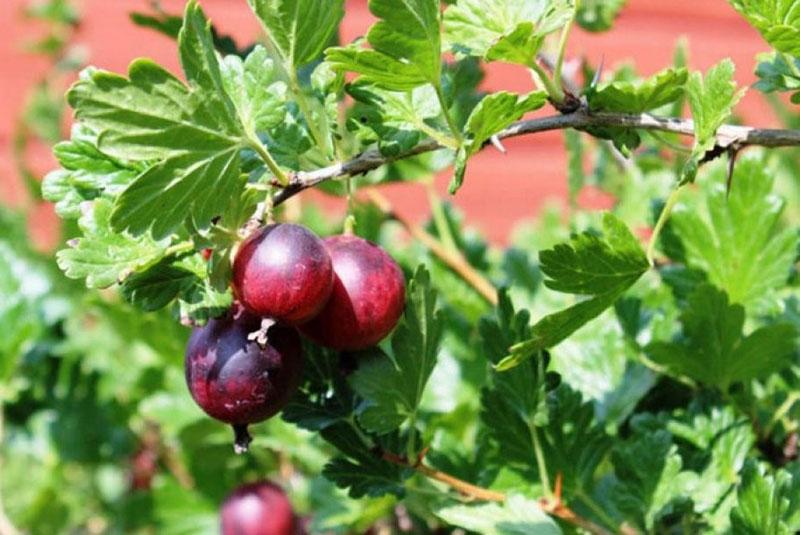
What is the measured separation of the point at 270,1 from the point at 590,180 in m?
0.85

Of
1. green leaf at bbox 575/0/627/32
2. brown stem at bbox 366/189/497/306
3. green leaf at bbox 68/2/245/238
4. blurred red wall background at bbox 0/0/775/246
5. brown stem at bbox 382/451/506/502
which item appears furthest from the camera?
blurred red wall background at bbox 0/0/775/246

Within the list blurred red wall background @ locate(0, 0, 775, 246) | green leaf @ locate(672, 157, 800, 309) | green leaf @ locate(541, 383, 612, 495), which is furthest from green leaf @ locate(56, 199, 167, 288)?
blurred red wall background @ locate(0, 0, 775, 246)

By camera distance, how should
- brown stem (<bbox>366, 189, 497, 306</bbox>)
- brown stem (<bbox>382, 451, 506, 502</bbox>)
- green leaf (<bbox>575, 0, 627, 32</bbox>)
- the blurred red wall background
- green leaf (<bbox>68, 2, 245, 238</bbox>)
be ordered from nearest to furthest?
1. green leaf (<bbox>68, 2, 245, 238</bbox>)
2. brown stem (<bbox>382, 451, 506, 502</bbox>)
3. green leaf (<bbox>575, 0, 627, 32</bbox>)
4. brown stem (<bbox>366, 189, 497, 306</bbox>)
5. the blurred red wall background

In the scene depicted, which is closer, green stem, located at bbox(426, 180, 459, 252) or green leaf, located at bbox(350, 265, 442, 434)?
green leaf, located at bbox(350, 265, 442, 434)

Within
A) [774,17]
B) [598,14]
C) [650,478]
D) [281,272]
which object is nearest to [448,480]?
[650,478]

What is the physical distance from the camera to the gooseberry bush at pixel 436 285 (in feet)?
1.95

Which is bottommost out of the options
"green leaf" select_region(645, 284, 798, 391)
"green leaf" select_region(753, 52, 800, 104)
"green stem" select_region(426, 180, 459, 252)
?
"green stem" select_region(426, 180, 459, 252)

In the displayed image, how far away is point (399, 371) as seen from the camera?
0.71m

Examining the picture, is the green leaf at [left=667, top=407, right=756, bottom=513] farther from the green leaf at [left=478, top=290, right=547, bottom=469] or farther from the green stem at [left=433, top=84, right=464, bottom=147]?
the green stem at [left=433, top=84, right=464, bottom=147]

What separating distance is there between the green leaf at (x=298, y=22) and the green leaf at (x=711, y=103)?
0.63ft

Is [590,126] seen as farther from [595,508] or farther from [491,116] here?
[595,508]

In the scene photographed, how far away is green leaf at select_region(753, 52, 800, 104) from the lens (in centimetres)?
65

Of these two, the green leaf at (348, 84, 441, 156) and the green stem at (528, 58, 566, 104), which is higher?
the green stem at (528, 58, 566, 104)

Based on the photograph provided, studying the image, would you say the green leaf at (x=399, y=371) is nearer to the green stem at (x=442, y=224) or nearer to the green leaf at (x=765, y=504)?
the green leaf at (x=765, y=504)
